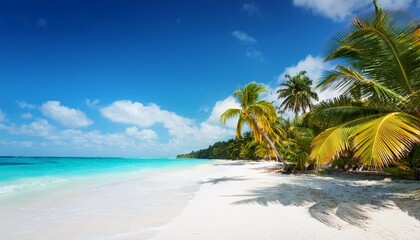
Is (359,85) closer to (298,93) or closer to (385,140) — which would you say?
(385,140)

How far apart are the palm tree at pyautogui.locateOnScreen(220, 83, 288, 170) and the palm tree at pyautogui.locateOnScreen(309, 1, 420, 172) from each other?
7.90 meters

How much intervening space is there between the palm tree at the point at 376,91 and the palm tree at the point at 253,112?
25.9 ft

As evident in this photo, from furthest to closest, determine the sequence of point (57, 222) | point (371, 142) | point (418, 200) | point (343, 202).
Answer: point (343, 202) → point (418, 200) → point (57, 222) → point (371, 142)

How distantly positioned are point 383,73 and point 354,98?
3.83 ft

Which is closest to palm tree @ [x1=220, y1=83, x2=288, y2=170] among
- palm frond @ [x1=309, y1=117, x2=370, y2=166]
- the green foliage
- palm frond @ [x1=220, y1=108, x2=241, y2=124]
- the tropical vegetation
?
palm frond @ [x1=220, y1=108, x2=241, y2=124]

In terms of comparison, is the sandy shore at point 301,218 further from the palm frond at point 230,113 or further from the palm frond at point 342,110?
the palm frond at point 230,113

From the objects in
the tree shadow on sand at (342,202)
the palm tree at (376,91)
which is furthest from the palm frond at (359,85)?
the tree shadow on sand at (342,202)

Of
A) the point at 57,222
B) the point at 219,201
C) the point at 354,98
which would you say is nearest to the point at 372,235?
the point at 219,201

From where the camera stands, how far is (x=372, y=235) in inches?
142

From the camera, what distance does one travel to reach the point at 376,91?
18.3 ft

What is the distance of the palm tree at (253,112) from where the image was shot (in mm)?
14586

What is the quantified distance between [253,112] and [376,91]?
9322 millimetres

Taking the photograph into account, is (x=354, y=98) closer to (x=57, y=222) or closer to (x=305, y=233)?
(x=305, y=233)

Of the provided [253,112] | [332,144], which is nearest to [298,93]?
[253,112]
